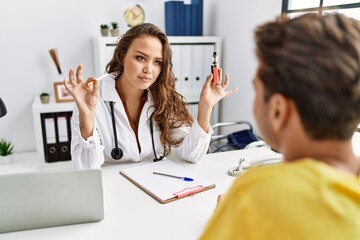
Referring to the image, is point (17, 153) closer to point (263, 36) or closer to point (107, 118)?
point (107, 118)

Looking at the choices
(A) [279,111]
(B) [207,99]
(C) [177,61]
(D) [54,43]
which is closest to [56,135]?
(D) [54,43]

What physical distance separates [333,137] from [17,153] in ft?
8.65

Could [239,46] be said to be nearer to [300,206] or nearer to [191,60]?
[191,60]

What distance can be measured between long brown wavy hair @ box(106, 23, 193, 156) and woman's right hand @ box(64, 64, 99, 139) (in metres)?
0.34

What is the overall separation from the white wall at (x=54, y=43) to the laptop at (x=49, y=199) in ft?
5.73

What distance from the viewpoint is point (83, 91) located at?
1.33 metres

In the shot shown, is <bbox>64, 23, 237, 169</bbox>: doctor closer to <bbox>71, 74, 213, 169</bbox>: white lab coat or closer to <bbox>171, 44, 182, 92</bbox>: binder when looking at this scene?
<bbox>71, 74, 213, 169</bbox>: white lab coat

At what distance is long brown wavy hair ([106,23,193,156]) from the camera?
1568 millimetres

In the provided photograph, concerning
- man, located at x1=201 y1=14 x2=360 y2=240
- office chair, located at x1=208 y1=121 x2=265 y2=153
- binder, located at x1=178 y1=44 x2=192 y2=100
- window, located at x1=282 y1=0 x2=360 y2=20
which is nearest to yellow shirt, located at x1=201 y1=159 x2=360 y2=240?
man, located at x1=201 y1=14 x2=360 y2=240

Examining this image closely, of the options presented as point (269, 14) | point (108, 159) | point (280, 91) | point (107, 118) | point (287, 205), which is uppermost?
point (269, 14)

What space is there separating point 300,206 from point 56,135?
2.26 metres

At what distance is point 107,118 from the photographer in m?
1.54

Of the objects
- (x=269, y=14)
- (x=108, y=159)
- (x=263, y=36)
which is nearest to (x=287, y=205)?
(x=263, y=36)

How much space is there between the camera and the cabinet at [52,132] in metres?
2.37
